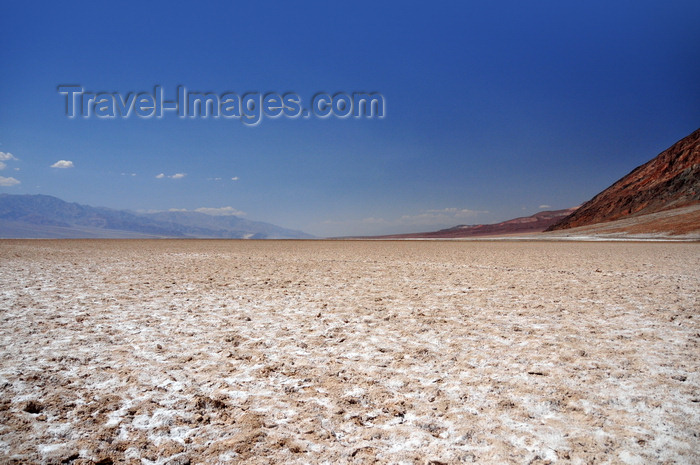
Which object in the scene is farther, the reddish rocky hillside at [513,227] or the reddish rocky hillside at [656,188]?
the reddish rocky hillside at [513,227]

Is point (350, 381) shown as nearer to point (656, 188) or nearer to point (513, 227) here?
point (656, 188)

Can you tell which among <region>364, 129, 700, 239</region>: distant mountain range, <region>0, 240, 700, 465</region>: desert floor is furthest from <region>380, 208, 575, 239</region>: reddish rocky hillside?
<region>0, 240, 700, 465</region>: desert floor

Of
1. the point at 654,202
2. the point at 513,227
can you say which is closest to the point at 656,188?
the point at 654,202

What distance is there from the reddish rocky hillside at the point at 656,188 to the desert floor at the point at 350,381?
63215 millimetres

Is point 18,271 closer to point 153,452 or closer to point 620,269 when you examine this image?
point 153,452

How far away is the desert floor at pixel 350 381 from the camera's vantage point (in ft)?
8.07

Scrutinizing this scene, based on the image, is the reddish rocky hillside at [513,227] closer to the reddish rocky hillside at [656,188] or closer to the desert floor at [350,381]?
the reddish rocky hillside at [656,188]

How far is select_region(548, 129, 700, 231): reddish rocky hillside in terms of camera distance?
55516 millimetres

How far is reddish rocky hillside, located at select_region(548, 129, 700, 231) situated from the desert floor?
2489 inches

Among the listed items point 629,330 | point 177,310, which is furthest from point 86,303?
point 629,330

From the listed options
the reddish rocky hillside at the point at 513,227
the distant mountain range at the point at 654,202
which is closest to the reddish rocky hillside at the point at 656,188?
the distant mountain range at the point at 654,202

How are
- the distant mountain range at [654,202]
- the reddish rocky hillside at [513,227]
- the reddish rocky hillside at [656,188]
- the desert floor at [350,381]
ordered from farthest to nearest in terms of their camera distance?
the reddish rocky hillside at [513,227], the reddish rocky hillside at [656,188], the distant mountain range at [654,202], the desert floor at [350,381]

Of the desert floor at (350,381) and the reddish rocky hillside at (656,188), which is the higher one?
the reddish rocky hillside at (656,188)

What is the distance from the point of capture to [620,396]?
10.3ft
